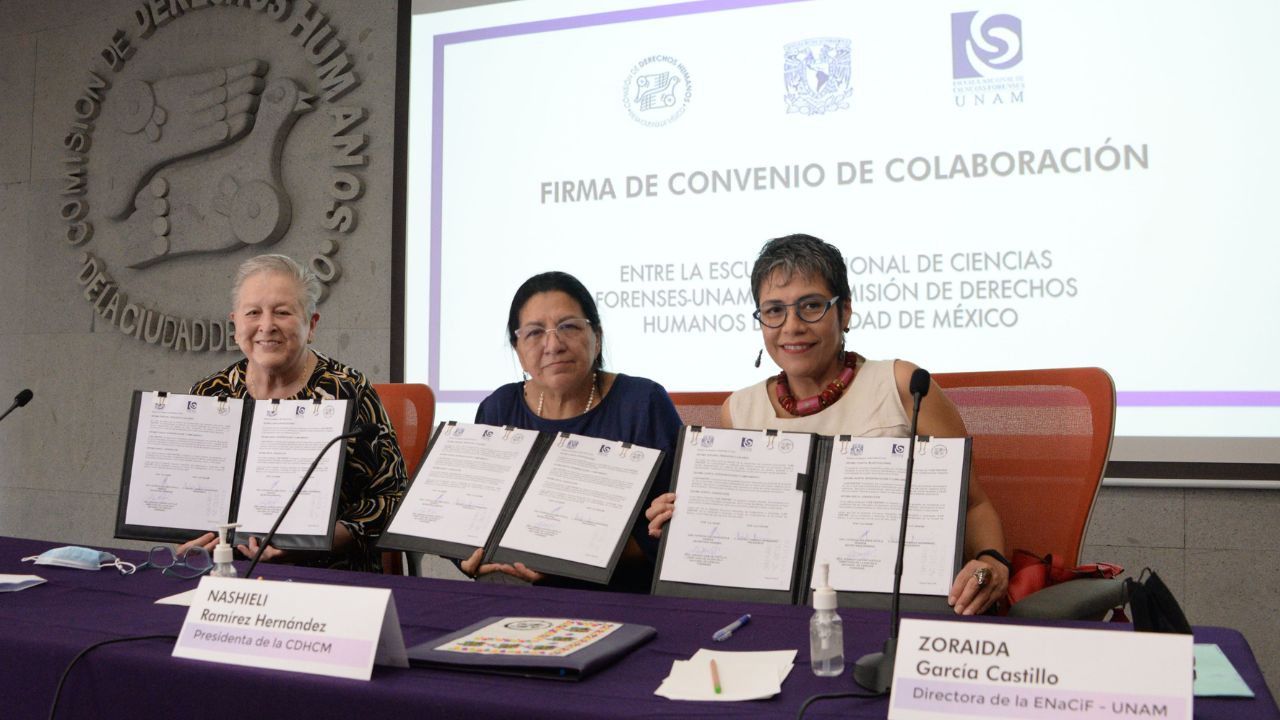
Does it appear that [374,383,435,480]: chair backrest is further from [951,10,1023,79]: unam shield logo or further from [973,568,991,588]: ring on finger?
[951,10,1023,79]: unam shield logo

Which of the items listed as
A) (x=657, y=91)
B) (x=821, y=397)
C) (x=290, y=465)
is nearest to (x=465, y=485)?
(x=290, y=465)

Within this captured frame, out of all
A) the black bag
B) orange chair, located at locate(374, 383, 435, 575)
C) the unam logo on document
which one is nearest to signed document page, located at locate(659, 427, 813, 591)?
the black bag

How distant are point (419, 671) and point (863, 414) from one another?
1302 mm

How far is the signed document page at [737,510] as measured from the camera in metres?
1.78

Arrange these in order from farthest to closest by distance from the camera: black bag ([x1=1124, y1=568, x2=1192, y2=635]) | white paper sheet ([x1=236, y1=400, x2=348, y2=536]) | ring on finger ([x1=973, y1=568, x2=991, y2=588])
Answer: white paper sheet ([x1=236, y1=400, x2=348, y2=536]) → ring on finger ([x1=973, y1=568, x2=991, y2=588]) → black bag ([x1=1124, y1=568, x2=1192, y2=635])

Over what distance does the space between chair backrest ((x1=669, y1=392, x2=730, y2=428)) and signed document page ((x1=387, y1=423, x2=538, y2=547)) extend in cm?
68

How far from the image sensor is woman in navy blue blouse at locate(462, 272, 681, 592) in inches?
97.5

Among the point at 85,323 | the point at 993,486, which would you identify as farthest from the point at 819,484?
the point at 85,323

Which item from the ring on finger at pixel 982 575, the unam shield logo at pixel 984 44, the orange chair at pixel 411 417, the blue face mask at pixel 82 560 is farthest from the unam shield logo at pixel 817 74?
the blue face mask at pixel 82 560

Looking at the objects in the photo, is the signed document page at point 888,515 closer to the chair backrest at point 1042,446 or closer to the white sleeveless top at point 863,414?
the white sleeveless top at point 863,414

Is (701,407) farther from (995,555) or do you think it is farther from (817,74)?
(817,74)

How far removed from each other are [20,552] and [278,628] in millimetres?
1366

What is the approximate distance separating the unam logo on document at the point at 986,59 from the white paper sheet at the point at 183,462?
261 cm

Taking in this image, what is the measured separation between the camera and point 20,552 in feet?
7.61
